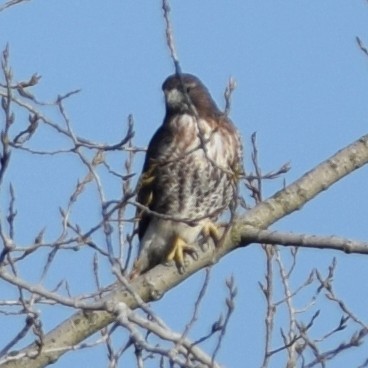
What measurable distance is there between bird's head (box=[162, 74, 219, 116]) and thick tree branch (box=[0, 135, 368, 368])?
5.58 feet

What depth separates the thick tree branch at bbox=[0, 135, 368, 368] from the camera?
4766 mm

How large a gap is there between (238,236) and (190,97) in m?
2.21

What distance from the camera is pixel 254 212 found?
5.05 m

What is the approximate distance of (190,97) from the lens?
7.06 meters

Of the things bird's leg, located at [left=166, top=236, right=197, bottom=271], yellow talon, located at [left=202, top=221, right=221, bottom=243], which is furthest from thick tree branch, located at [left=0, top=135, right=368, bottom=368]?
yellow talon, located at [left=202, top=221, right=221, bottom=243]

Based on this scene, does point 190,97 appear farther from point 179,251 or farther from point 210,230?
point 179,251

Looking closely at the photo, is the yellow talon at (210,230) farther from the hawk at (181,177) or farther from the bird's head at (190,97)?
the bird's head at (190,97)

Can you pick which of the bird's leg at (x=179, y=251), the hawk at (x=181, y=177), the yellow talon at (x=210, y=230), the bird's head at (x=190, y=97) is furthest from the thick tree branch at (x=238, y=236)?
the bird's head at (x=190, y=97)

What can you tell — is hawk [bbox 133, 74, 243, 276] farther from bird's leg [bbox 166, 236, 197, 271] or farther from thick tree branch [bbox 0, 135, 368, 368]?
thick tree branch [bbox 0, 135, 368, 368]

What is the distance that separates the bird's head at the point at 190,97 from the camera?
22.7 ft

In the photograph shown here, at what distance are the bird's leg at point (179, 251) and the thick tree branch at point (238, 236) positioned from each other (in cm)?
14

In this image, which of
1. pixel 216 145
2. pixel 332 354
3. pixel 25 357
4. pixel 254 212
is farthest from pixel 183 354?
pixel 216 145

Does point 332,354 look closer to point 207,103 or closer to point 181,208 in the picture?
point 181,208

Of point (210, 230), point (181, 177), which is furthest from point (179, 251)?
point (181, 177)
